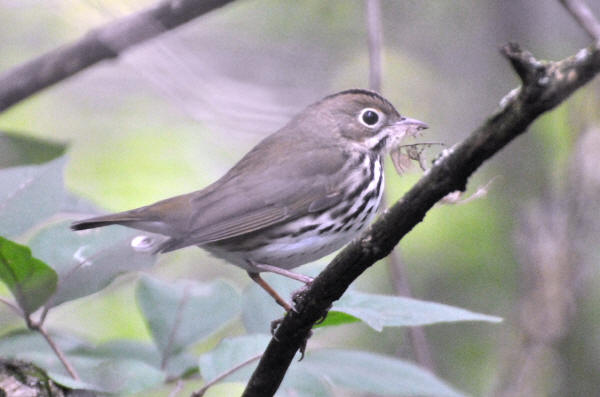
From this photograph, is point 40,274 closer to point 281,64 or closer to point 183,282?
point 183,282

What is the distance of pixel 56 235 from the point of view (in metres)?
2.66

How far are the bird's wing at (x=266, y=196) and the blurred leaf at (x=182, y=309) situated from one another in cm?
36

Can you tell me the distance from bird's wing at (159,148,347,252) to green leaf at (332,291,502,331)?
0.94 metres

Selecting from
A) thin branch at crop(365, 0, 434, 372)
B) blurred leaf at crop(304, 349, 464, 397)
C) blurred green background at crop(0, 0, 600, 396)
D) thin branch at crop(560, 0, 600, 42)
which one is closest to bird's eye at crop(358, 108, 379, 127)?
thin branch at crop(365, 0, 434, 372)

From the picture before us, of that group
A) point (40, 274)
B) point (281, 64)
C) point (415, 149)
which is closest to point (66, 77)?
point (40, 274)

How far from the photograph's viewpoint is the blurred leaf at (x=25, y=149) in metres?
3.00

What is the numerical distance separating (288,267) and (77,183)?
10.7 ft

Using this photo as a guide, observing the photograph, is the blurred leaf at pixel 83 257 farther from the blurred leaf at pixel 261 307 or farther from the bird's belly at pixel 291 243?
the bird's belly at pixel 291 243

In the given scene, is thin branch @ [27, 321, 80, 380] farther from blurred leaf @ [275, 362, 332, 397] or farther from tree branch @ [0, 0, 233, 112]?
tree branch @ [0, 0, 233, 112]

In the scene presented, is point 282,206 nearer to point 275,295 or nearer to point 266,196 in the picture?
point 266,196

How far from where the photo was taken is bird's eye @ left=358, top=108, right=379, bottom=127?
4.00 meters

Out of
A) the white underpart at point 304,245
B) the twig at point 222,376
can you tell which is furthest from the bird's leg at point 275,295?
the twig at point 222,376

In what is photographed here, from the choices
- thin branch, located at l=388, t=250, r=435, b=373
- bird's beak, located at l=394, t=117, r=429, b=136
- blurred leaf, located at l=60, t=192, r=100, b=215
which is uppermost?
bird's beak, located at l=394, t=117, r=429, b=136

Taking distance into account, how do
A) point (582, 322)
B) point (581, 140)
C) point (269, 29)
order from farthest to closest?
point (269, 29) < point (582, 322) < point (581, 140)
